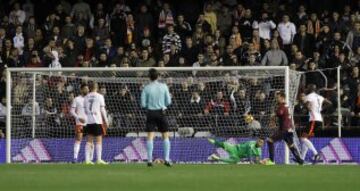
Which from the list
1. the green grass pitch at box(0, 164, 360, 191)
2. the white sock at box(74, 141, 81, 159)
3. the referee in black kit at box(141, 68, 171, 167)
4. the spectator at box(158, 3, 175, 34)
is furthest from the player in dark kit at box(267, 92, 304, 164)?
the spectator at box(158, 3, 175, 34)

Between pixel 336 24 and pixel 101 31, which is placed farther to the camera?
pixel 101 31

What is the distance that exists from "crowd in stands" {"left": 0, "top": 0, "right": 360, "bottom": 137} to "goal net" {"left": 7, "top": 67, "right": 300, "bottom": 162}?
31cm

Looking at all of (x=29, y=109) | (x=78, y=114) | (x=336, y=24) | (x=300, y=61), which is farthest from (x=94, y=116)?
(x=336, y=24)

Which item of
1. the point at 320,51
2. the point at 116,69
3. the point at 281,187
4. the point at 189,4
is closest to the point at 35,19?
the point at 189,4

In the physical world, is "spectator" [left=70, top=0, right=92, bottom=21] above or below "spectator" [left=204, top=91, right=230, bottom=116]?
above

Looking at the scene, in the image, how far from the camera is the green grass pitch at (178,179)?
52.0ft

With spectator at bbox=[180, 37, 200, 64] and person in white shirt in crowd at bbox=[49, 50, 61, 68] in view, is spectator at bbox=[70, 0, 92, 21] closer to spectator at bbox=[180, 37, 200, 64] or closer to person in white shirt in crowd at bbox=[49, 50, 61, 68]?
person in white shirt in crowd at bbox=[49, 50, 61, 68]

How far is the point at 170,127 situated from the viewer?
2906 centimetres

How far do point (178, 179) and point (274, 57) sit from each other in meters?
14.0

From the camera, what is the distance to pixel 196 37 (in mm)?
32688

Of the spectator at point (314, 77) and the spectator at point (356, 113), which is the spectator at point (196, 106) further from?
the spectator at point (356, 113)

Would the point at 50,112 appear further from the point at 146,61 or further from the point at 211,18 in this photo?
the point at 211,18

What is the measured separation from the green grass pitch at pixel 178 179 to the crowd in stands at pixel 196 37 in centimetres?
888

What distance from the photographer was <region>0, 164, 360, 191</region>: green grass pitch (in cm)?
1584
